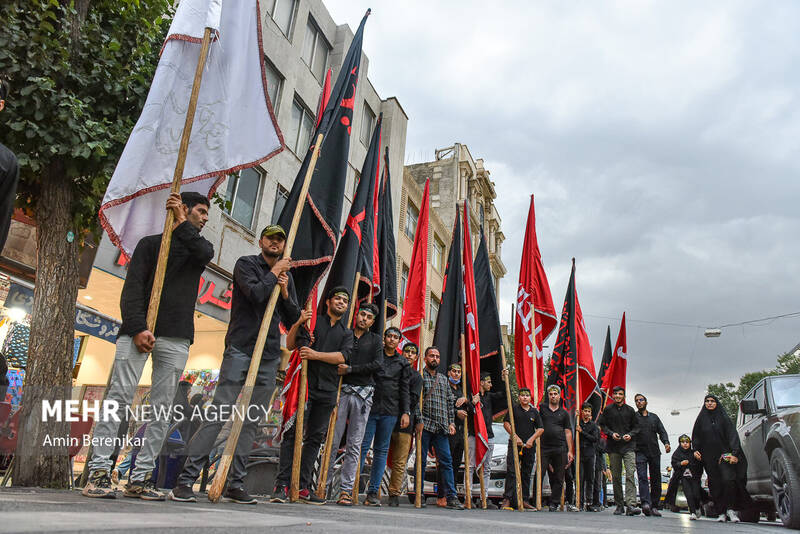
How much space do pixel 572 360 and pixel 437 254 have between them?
63.6 ft

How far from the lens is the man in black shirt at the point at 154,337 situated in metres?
3.97

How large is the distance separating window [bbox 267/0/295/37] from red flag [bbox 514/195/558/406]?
965 centimetres

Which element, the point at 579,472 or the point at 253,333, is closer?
the point at 253,333

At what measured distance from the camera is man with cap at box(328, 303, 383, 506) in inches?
251

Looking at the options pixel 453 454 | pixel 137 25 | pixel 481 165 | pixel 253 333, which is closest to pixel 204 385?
pixel 453 454

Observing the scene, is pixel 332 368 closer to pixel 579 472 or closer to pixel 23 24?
pixel 23 24

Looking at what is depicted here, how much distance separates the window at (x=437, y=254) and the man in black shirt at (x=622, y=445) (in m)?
19.7

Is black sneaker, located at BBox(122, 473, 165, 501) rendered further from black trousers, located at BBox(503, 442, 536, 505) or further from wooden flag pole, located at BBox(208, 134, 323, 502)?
black trousers, located at BBox(503, 442, 536, 505)

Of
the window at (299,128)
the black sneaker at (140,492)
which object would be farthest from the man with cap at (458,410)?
the window at (299,128)

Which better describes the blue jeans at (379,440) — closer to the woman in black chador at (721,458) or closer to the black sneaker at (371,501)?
the black sneaker at (371,501)

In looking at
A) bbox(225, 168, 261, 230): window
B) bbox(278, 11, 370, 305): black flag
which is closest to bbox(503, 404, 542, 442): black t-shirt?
bbox(278, 11, 370, 305): black flag

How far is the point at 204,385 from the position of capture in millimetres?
15055

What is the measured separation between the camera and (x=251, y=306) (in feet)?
16.6

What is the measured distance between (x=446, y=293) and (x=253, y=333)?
17.7 feet
